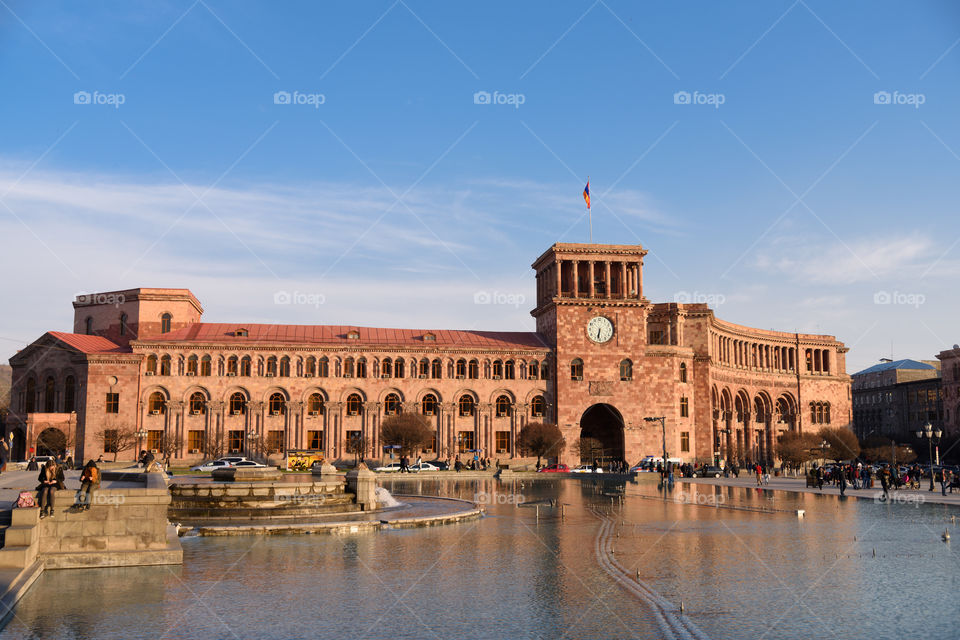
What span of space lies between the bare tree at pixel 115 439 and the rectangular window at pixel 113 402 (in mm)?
2121

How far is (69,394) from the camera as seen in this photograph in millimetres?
69062

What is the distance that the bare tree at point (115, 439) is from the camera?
6638cm

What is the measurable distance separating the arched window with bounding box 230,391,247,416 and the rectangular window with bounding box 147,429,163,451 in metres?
6.12

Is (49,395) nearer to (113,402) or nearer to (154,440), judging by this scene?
(113,402)

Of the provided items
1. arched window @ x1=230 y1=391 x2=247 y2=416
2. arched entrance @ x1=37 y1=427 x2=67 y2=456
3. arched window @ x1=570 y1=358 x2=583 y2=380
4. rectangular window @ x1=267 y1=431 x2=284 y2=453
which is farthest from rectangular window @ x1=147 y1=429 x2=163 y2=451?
arched window @ x1=570 y1=358 x2=583 y2=380

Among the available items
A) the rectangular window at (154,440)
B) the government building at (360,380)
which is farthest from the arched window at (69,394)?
the rectangular window at (154,440)

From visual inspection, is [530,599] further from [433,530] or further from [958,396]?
[958,396]

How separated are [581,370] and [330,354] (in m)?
22.9

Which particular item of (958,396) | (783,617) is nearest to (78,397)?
(783,617)

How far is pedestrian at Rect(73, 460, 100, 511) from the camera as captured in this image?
51.3 ft

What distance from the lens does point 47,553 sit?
1530 cm

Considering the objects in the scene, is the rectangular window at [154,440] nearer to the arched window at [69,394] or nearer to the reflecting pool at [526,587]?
the arched window at [69,394]

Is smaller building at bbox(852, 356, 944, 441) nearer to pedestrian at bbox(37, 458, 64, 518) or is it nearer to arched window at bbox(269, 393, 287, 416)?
arched window at bbox(269, 393, 287, 416)

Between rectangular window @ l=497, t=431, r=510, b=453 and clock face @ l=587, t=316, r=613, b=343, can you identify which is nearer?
rectangular window @ l=497, t=431, r=510, b=453
